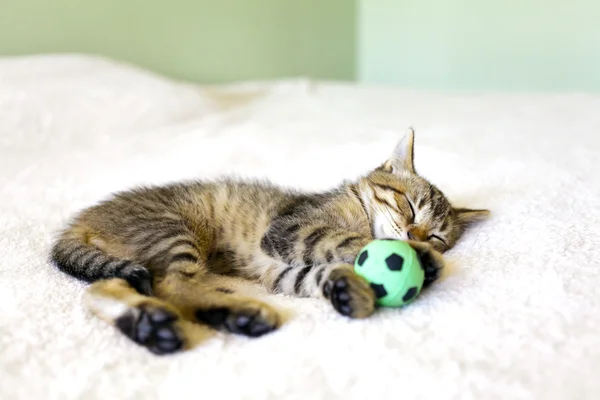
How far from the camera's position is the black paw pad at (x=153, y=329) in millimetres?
803

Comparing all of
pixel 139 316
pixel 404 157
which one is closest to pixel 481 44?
pixel 404 157

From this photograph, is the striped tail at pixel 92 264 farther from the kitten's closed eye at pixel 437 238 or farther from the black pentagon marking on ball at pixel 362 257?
the kitten's closed eye at pixel 437 238

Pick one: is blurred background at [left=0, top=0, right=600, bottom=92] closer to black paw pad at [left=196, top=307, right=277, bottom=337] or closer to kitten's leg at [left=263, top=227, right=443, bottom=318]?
kitten's leg at [left=263, top=227, right=443, bottom=318]

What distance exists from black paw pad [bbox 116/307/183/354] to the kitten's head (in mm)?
595

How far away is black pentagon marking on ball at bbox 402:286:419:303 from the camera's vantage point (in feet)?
2.97

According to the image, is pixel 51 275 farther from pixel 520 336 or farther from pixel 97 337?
pixel 520 336

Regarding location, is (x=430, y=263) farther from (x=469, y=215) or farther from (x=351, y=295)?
(x=469, y=215)

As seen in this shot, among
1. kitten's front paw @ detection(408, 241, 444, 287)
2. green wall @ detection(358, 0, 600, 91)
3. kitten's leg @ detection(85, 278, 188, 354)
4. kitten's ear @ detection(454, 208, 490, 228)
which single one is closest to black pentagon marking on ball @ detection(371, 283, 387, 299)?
kitten's front paw @ detection(408, 241, 444, 287)

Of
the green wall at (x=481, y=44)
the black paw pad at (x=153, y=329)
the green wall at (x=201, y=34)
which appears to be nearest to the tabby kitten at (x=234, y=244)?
the black paw pad at (x=153, y=329)

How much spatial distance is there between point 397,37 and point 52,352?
3462 millimetres

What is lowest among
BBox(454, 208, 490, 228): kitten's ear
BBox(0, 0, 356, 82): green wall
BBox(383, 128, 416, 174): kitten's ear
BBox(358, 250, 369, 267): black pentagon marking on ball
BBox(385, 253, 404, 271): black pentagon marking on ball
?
BBox(454, 208, 490, 228): kitten's ear

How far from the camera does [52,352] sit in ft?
2.65

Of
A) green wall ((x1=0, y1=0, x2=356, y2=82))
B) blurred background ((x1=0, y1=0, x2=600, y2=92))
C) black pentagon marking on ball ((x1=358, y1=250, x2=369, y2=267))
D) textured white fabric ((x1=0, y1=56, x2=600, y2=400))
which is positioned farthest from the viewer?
blurred background ((x1=0, y1=0, x2=600, y2=92))

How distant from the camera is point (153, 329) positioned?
820 mm
